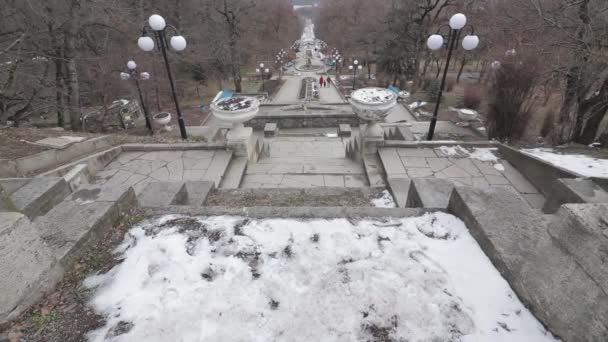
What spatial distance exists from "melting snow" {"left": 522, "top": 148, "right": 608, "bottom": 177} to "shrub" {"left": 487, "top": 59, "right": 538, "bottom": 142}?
8.76ft

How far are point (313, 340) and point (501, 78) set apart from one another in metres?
8.60

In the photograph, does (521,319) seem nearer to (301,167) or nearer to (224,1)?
(301,167)

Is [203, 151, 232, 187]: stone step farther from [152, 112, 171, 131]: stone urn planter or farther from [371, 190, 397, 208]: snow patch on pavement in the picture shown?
[152, 112, 171, 131]: stone urn planter

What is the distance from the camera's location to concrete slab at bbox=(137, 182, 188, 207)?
2904 millimetres

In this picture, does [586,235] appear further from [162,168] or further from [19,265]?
[162,168]

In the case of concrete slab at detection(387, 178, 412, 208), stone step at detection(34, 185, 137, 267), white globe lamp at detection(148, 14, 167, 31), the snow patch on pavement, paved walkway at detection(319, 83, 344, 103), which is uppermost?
white globe lamp at detection(148, 14, 167, 31)

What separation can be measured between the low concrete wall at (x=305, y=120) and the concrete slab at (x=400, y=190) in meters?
6.82

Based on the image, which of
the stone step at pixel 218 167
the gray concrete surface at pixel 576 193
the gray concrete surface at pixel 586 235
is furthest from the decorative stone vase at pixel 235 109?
the gray concrete surface at pixel 586 235

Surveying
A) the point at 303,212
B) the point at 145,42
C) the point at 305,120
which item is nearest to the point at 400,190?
the point at 303,212

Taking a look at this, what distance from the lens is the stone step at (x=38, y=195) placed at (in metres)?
2.58

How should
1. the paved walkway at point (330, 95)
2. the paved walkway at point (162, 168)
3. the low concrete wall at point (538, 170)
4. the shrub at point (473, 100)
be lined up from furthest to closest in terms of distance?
the paved walkway at point (330, 95), the shrub at point (473, 100), the paved walkway at point (162, 168), the low concrete wall at point (538, 170)

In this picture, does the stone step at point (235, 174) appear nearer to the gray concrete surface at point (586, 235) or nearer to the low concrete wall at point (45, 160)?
the low concrete wall at point (45, 160)

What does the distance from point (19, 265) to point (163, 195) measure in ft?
5.49

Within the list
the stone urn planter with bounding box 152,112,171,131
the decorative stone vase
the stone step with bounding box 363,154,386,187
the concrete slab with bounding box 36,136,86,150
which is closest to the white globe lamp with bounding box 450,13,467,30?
the stone step with bounding box 363,154,386,187
